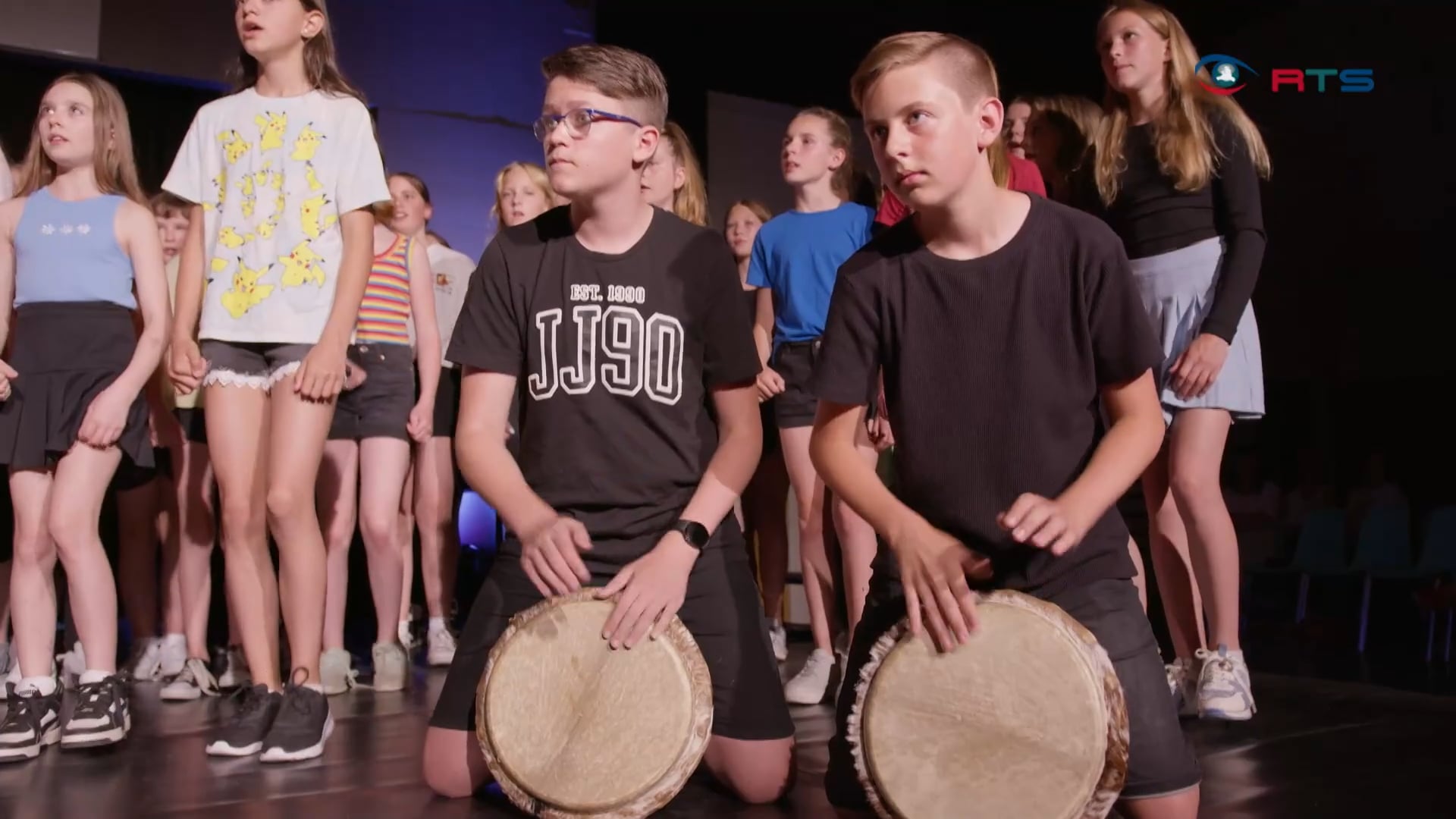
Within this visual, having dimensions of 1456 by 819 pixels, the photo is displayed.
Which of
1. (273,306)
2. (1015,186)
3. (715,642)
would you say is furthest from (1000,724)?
(1015,186)

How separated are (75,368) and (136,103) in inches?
152

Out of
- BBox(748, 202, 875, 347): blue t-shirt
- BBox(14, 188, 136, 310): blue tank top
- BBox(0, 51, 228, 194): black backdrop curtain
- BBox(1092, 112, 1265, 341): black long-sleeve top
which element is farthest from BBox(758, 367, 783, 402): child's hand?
BBox(0, 51, 228, 194): black backdrop curtain

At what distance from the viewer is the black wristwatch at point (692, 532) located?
196 cm

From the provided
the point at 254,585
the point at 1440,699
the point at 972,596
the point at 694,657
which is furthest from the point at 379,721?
the point at 1440,699

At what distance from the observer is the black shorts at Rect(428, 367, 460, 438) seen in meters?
4.33

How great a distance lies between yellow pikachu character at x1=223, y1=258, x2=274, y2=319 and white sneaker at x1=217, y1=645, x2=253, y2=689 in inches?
55.7

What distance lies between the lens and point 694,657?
1.85m

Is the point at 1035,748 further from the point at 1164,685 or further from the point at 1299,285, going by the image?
the point at 1299,285

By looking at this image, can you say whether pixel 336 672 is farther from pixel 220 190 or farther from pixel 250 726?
pixel 220 190

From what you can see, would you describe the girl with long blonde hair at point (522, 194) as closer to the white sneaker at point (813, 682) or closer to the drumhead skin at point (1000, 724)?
the white sneaker at point (813, 682)

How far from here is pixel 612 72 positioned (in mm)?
2115

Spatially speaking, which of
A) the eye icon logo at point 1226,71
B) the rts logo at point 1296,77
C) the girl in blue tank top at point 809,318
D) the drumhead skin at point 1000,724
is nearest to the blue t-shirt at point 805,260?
the girl in blue tank top at point 809,318

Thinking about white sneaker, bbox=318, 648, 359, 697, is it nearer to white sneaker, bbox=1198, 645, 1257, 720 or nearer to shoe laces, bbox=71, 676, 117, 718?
shoe laces, bbox=71, 676, 117, 718

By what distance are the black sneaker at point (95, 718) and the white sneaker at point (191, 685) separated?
2.29ft
